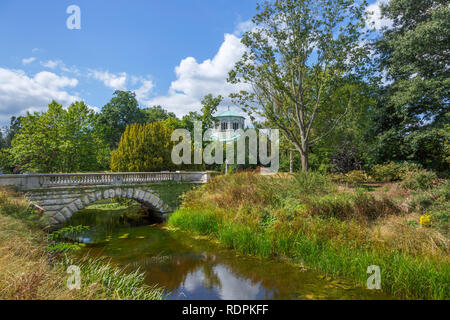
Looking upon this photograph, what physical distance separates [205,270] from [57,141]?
1720 centimetres

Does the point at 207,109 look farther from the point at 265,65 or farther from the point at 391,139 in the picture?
the point at 391,139

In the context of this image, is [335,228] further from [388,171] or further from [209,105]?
[209,105]

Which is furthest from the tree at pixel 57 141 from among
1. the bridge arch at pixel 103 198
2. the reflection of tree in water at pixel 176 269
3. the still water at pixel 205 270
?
the reflection of tree in water at pixel 176 269

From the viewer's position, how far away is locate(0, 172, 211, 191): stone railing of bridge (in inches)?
418

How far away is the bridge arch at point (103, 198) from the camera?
1141cm

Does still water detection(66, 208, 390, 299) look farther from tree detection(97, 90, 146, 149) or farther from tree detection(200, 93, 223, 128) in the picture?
tree detection(97, 90, 146, 149)

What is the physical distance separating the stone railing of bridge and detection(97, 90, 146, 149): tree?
928 inches

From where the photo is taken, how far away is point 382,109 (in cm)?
1569

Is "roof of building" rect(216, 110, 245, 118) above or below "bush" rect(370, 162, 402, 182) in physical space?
above

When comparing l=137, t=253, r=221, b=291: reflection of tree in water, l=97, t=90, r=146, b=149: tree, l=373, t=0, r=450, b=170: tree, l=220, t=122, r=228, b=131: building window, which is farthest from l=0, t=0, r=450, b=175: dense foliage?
l=220, t=122, r=228, b=131: building window

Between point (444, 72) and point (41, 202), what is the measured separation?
72.8ft

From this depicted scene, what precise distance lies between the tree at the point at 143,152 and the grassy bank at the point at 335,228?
20.8ft

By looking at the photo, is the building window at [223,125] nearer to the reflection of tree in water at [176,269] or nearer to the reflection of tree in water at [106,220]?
the reflection of tree in water at [106,220]

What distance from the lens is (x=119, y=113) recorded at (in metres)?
35.6
